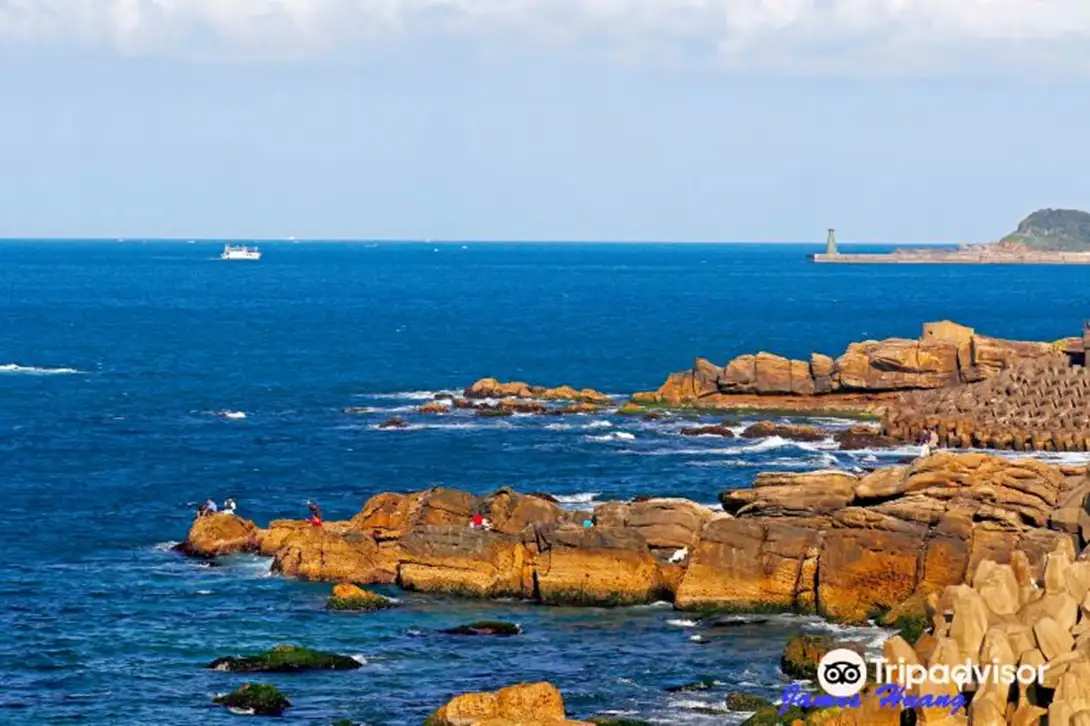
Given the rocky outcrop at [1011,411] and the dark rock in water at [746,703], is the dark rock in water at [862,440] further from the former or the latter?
the dark rock in water at [746,703]

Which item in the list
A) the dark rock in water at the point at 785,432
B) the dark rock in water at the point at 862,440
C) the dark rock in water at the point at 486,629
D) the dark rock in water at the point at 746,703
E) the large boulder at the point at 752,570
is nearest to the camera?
the dark rock in water at the point at 746,703

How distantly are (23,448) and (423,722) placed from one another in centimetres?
6400

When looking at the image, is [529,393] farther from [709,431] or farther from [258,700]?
[258,700]

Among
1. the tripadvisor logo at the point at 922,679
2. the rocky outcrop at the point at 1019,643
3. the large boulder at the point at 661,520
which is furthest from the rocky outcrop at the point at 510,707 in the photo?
the large boulder at the point at 661,520

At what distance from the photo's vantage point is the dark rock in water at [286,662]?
56.8 metres

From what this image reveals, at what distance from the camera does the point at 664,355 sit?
171625mm

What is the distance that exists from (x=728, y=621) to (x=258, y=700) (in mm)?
17735

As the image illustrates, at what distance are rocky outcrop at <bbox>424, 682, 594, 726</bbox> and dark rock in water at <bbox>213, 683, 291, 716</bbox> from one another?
6491 millimetres

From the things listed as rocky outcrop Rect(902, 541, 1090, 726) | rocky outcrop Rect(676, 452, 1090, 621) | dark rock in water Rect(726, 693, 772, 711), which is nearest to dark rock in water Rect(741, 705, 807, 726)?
dark rock in water Rect(726, 693, 772, 711)

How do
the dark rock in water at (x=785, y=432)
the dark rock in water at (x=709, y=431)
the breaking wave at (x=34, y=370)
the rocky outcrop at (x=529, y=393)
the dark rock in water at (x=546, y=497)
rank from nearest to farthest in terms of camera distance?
1. the dark rock in water at (x=546, y=497)
2. the dark rock in water at (x=785, y=432)
3. the dark rock in water at (x=709, y=431)
4. the rocky outcrop at (x=529, y=393)
5. the breaking wave at (x=34, y=370)

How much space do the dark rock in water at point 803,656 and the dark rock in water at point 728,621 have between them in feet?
19.9

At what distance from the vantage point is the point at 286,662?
5681cm

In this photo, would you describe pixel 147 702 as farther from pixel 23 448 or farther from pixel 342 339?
pixel 342 339

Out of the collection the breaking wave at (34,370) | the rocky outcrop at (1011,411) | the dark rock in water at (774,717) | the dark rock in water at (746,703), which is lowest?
the dark rock in water at (746,703)
